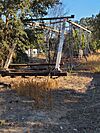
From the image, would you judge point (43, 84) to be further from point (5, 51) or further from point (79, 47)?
point (79, 47)

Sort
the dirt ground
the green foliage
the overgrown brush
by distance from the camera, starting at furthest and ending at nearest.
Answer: the green foliage < the overgrown brush < the dirt ground

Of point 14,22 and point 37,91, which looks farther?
point 14,22

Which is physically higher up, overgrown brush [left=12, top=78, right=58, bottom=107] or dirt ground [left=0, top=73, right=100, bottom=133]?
overgrown brush [left=12, top=78, right=58, bottom=107]

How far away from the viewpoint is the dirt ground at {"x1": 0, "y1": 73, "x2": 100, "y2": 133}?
7215 mm

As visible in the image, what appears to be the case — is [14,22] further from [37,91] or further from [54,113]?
[54,113]

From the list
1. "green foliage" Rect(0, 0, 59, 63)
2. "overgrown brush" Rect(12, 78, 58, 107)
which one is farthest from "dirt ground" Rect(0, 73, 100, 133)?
"green foliage" Rect(0, 0, 59, 63)

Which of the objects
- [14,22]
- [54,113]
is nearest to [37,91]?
[54,113]

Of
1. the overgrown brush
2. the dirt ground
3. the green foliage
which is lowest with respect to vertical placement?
the dirt ground

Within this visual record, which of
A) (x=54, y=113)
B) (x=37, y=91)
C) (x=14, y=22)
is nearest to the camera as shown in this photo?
(x=54, y=113)

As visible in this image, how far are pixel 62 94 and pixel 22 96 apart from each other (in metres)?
1.27

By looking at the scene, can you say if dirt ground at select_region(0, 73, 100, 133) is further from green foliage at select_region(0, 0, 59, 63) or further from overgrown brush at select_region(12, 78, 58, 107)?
green foliage at select_region(0, 0, 59, 63)

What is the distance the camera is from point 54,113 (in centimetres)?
852

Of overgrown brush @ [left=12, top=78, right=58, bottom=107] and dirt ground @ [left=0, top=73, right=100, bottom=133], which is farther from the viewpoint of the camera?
overgrown brush @ [left=12, top=78, right=58, bottom=107]

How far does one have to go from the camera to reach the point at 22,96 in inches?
415
